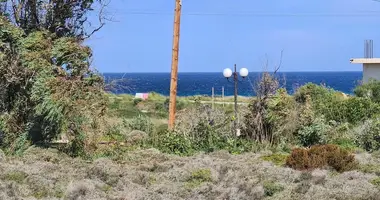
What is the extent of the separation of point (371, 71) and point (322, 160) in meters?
18.2

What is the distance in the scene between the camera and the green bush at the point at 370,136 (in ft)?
51.6

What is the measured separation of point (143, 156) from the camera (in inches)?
531

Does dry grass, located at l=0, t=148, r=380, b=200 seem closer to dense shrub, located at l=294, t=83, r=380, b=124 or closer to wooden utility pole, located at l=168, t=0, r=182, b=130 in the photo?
wooden utility pole, located at l=168, t=0, r=182, b=130

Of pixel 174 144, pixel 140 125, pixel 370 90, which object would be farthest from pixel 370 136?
pixel 370 90

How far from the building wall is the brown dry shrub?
17.2 m

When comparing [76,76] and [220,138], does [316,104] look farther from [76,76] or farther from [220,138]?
[76,76]

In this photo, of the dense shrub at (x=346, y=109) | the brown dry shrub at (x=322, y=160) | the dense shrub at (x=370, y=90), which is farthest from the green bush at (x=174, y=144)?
the dense shrub at (x=370, y=90)

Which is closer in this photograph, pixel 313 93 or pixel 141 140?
pixel 141 140

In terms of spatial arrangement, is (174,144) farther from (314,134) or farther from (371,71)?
(371,71)

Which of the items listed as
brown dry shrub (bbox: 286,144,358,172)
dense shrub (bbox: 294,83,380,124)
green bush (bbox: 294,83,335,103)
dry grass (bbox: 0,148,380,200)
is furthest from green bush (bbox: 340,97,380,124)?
dry grass (bbox: 0,148,380,200)

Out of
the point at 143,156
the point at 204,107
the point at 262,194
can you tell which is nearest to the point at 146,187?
the point at 262,194

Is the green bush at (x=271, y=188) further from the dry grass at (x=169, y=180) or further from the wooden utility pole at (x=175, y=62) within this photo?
the wooden utility pole at (x=175, y=62)

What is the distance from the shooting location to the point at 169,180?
10.9 meters

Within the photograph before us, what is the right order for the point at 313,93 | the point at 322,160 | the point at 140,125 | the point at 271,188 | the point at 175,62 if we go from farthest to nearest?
the point at 313,93
the point at 140,125
the point at 175,62
the point at 322,160
the point at 271,188
